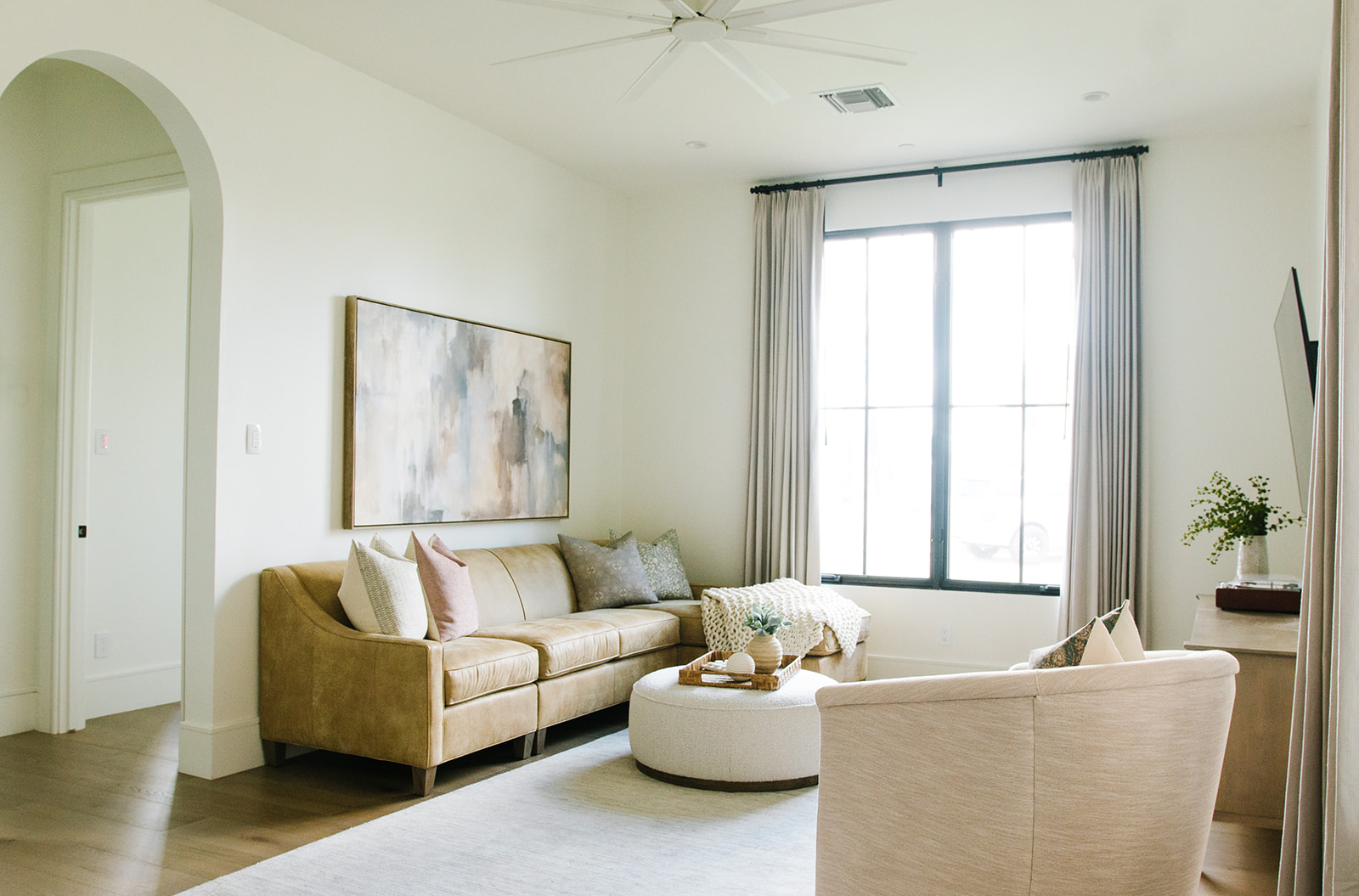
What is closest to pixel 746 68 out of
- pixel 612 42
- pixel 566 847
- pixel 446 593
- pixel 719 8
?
pixel 719 8

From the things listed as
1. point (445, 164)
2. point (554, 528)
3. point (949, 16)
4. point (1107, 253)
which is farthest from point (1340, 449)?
point (554, 528)

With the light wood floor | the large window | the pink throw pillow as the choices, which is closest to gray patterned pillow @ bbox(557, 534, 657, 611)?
the light wood floor

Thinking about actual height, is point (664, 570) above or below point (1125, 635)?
below

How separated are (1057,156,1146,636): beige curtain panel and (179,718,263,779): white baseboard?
3955 millimetres

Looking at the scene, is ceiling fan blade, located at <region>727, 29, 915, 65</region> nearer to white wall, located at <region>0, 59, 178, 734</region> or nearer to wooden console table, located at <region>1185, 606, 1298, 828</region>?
wooden console table, located at <region>1185, 606, 1298, 828</region>

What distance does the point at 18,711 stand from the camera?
174 inches

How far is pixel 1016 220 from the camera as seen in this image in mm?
5652

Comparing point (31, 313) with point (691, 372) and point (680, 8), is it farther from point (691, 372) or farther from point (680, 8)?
point (691, 372)

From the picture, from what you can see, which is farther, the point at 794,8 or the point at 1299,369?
the point at 794,8

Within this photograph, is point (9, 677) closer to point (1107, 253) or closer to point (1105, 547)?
point (1105, 547)

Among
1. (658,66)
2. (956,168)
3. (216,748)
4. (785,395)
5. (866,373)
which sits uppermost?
(956,168)

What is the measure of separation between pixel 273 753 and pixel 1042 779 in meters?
3.20

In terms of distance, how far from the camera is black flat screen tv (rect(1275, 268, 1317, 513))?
306cm

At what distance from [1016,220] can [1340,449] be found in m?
4.25
